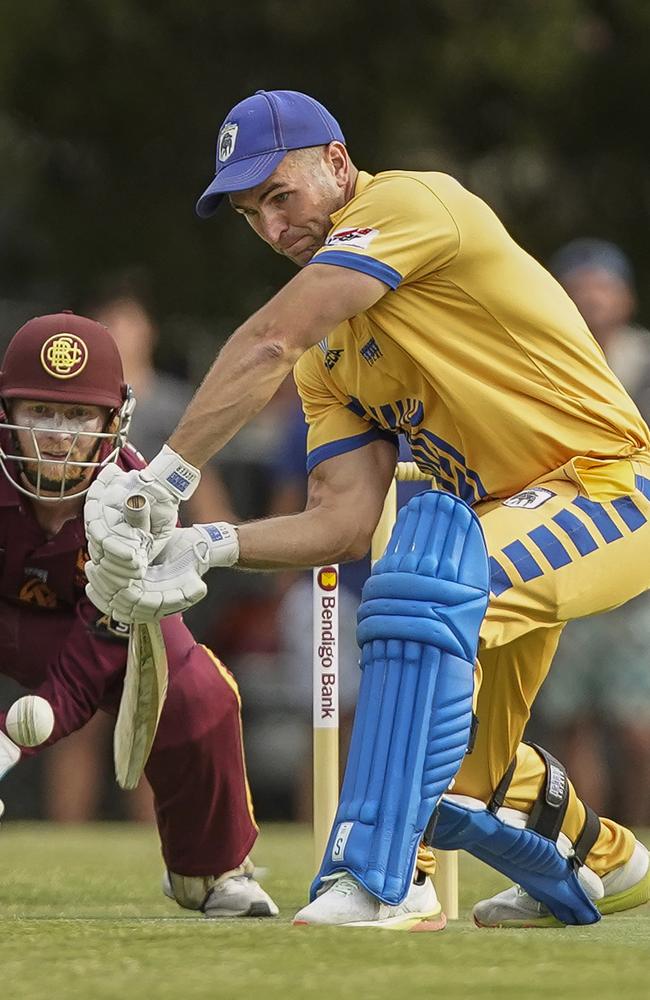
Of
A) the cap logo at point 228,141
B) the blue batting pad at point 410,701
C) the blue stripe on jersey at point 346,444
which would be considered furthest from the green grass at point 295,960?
the cap logo at point 228,141

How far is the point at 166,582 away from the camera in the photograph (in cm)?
428

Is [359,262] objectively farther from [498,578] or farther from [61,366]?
[61,366]

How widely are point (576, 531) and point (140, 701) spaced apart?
1.18m

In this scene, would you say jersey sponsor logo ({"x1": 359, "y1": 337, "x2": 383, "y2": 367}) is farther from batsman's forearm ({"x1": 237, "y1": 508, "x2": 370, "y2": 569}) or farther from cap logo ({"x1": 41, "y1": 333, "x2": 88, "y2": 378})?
cap logo ({"x1": 41, "y1": 333, "x2": 88, "y2": 378})

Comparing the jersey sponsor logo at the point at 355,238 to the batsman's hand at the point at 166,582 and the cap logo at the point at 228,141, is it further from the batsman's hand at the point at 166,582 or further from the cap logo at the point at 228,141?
the batsman's hand at the point at 166,582

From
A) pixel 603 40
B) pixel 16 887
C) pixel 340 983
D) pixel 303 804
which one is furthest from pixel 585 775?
pixel 340 983

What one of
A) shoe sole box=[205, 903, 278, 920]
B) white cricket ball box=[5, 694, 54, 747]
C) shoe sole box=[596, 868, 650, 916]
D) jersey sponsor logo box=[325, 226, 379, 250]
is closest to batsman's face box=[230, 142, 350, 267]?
jersey sponsor logo box=[325, 226, 379, 250]

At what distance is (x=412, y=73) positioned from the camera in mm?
10805

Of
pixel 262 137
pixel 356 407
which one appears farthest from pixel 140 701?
pixel 262 137

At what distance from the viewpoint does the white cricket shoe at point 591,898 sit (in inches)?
195

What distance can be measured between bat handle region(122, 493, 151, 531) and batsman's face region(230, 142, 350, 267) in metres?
0.85

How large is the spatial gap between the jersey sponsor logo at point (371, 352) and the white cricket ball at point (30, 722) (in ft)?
3.54

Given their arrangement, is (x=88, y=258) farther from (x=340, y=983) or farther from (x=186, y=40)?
(x=340, y=983)

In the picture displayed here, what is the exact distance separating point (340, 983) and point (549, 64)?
807 cm
